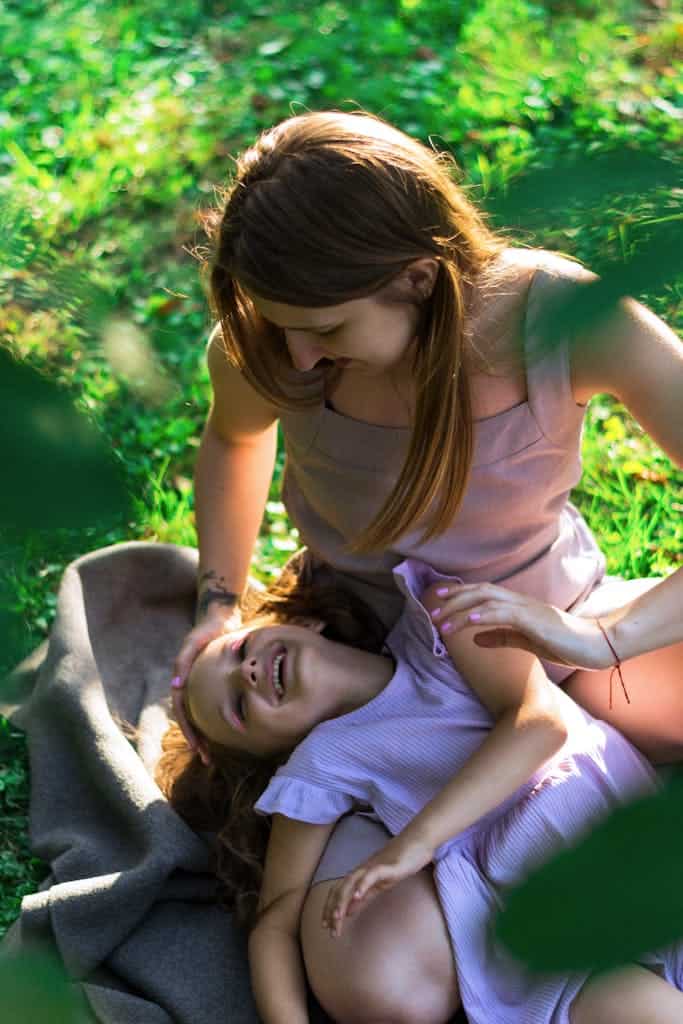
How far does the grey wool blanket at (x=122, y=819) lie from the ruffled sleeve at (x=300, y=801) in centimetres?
25

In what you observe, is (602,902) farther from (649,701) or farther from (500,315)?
(649,701)

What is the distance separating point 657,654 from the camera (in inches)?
74.7

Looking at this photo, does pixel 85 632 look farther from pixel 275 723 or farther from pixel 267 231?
pixel 267 231

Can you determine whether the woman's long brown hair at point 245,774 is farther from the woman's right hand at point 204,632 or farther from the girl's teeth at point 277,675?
the girl's teeth at point 277,675

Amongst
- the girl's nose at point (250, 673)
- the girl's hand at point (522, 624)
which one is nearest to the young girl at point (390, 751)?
the girl's nose at point (250, 673)

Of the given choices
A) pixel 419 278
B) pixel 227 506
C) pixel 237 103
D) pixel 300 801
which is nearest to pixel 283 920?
pixel 300 801

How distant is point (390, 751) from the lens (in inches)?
73.5

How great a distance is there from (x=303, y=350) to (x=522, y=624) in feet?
1.35

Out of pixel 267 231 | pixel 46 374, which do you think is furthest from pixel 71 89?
pixel 46 374

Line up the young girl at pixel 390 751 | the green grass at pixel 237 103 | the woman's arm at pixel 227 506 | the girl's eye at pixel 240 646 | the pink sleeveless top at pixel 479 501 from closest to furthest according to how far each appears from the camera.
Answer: the young girl at pixel 390 751 → the pink sleeveless top at pixel 479 501 → the girl's eye at pixel 240 646 → the woman's arm at pixel 227 506 → the green grass at pixel 237 103

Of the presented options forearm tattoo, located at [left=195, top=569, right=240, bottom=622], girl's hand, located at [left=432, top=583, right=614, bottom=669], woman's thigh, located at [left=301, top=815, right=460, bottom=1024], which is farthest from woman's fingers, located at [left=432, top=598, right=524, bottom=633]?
forearm tattoo, located at [left=195, top=569, right=240, bottom=622]

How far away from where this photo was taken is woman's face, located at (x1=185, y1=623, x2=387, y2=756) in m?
1.89

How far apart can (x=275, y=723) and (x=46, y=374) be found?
4.64 feet

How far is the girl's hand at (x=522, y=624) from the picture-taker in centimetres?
158
